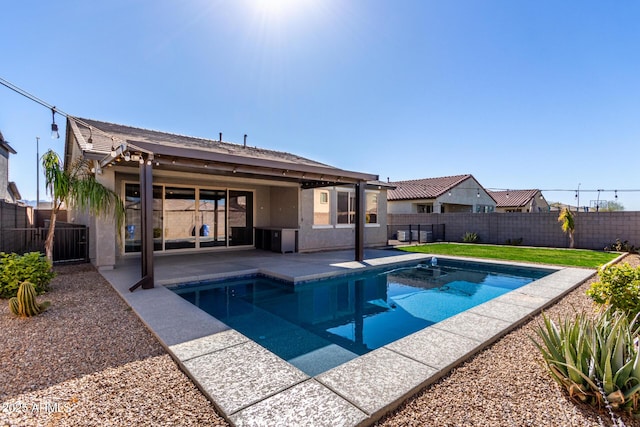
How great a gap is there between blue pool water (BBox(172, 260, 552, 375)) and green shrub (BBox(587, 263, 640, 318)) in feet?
7.34

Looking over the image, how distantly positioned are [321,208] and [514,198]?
85.7 ft

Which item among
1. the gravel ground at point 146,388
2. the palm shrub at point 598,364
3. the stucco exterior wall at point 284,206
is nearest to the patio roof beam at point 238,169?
the stucco exterior wall at point 284,206

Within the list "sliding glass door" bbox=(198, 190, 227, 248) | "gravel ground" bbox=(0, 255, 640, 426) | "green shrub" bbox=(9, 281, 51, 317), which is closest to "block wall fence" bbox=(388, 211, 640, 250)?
"sliding glass door" bbox=(198, 190, 227, 248)

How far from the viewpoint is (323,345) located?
4527mm

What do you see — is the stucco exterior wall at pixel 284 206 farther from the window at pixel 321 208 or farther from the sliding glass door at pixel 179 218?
the sliding glass door at pixel 179 218

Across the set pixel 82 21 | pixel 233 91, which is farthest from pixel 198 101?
pixel 82 21

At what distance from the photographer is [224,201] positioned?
12719 millimetres

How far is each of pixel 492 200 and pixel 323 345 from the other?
3147 cm

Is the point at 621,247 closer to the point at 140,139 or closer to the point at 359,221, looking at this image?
the point at 359,221

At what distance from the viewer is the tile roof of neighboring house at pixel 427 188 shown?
24.2 metres

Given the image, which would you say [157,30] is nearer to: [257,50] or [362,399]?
[257,50]

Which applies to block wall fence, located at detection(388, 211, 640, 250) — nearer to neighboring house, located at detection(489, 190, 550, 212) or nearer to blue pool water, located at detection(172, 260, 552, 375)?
blue pool water, located at detection(172, 260, 552, 375)

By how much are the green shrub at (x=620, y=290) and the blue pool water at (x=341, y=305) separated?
7.34 feet

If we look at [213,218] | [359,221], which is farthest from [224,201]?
[359,221]
